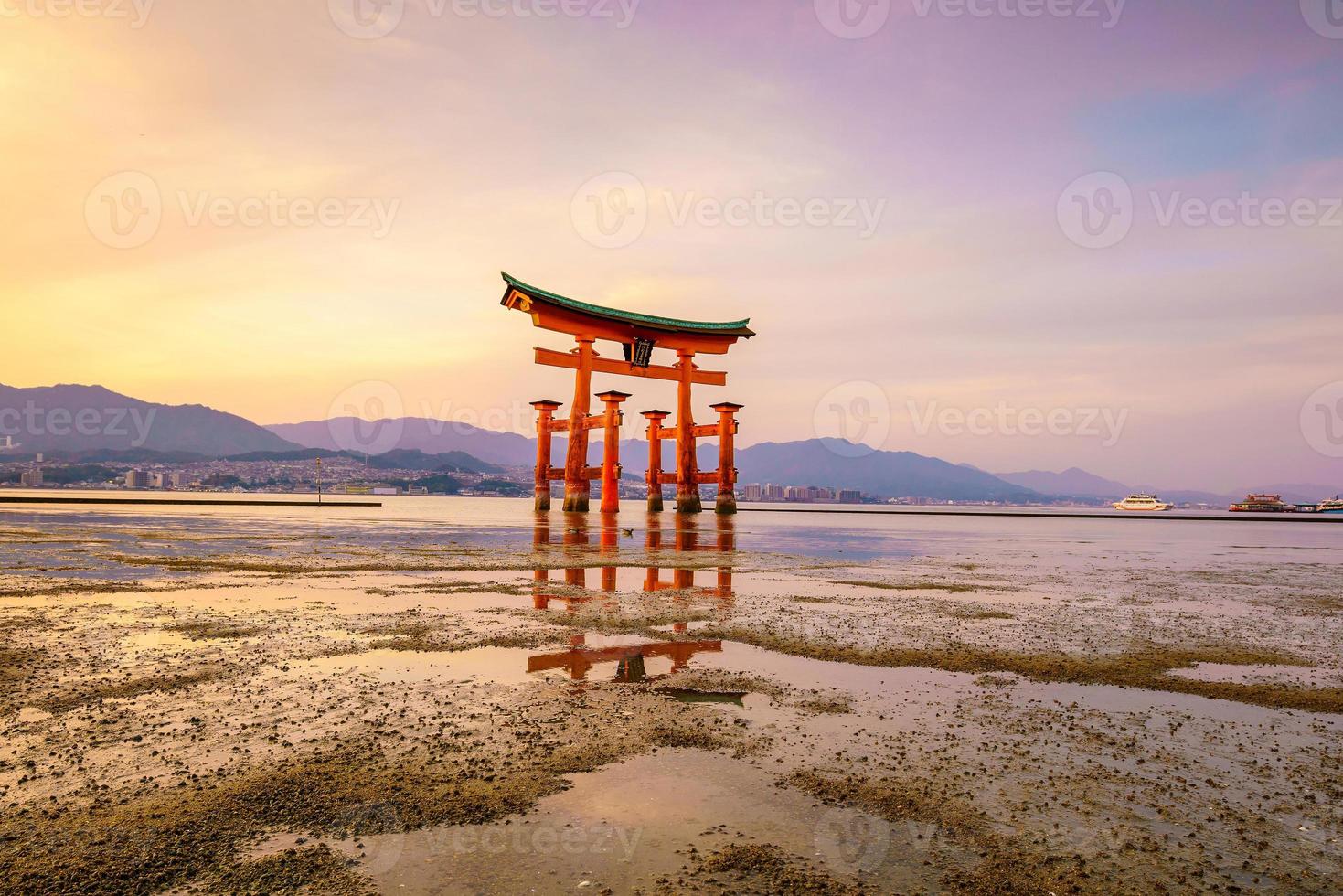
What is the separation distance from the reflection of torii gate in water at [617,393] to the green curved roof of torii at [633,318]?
0.06m

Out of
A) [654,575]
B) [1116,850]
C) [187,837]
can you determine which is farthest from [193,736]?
[654,575]

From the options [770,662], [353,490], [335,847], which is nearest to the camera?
[335,847]

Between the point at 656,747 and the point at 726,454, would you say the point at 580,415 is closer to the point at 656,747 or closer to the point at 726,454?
the point at 726,454

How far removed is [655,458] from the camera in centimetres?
5722

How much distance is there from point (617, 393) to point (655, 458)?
11.3 m

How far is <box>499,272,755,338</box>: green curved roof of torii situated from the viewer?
131 ft

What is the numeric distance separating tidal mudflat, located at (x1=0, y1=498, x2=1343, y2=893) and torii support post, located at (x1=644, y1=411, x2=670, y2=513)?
4546 cm

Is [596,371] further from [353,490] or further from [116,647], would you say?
[353,490]

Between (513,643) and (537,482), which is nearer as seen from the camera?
(513,643)

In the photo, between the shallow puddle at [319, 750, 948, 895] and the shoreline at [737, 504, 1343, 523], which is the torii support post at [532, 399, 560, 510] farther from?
the shallow puddle at [319, 750, 948, 895]

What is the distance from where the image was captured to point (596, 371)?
46.0 m

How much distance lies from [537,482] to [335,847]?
2073 inches

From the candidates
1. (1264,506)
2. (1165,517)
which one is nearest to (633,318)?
(1165,517)

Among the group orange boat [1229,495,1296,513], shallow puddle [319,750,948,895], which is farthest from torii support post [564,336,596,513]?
orange boat [1229,495,1296,513]
